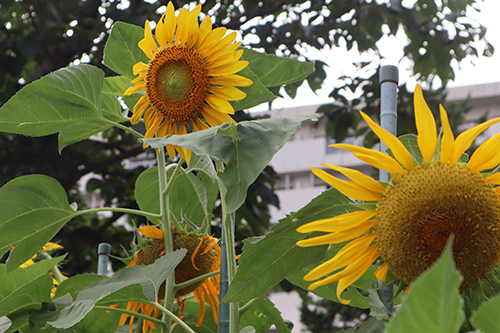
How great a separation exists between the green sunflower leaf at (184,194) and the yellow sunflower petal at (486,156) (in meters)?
0.38

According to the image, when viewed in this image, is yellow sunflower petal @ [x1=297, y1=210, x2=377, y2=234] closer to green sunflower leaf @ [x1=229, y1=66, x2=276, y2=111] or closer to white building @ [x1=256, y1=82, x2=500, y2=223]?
green sunflower leaf @ [x1=229, y1=66, x2=276, y2=111]

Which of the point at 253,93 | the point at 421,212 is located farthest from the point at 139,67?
the point at 421,212

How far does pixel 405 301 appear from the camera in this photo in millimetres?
161

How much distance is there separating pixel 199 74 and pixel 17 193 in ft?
0.86

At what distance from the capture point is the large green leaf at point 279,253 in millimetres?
423

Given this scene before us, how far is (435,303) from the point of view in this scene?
0.16m

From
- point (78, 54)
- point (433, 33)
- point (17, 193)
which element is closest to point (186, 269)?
point (17, 193)

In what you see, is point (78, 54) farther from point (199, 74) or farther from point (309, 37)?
point (199, 74)

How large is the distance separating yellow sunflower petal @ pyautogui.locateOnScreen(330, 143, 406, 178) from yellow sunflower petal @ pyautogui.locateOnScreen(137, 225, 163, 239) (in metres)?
0.34

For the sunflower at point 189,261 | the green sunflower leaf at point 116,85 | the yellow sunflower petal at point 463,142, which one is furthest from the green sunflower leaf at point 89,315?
the yellow sunflower petal at point 463,142

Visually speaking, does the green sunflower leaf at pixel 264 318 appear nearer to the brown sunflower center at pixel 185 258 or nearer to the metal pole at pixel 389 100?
the brown sunflower center at pixel 185 258

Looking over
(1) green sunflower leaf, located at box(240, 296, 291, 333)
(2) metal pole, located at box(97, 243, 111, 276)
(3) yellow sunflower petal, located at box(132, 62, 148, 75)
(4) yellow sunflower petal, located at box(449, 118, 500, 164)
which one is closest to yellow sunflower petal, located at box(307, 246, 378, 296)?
(4) yellow sunflower petal, located at box(449, 118, 500, 164)

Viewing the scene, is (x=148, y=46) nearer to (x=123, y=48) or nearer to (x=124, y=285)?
(x=123, y=48)

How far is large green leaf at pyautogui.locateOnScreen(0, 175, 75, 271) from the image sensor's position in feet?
1.82
